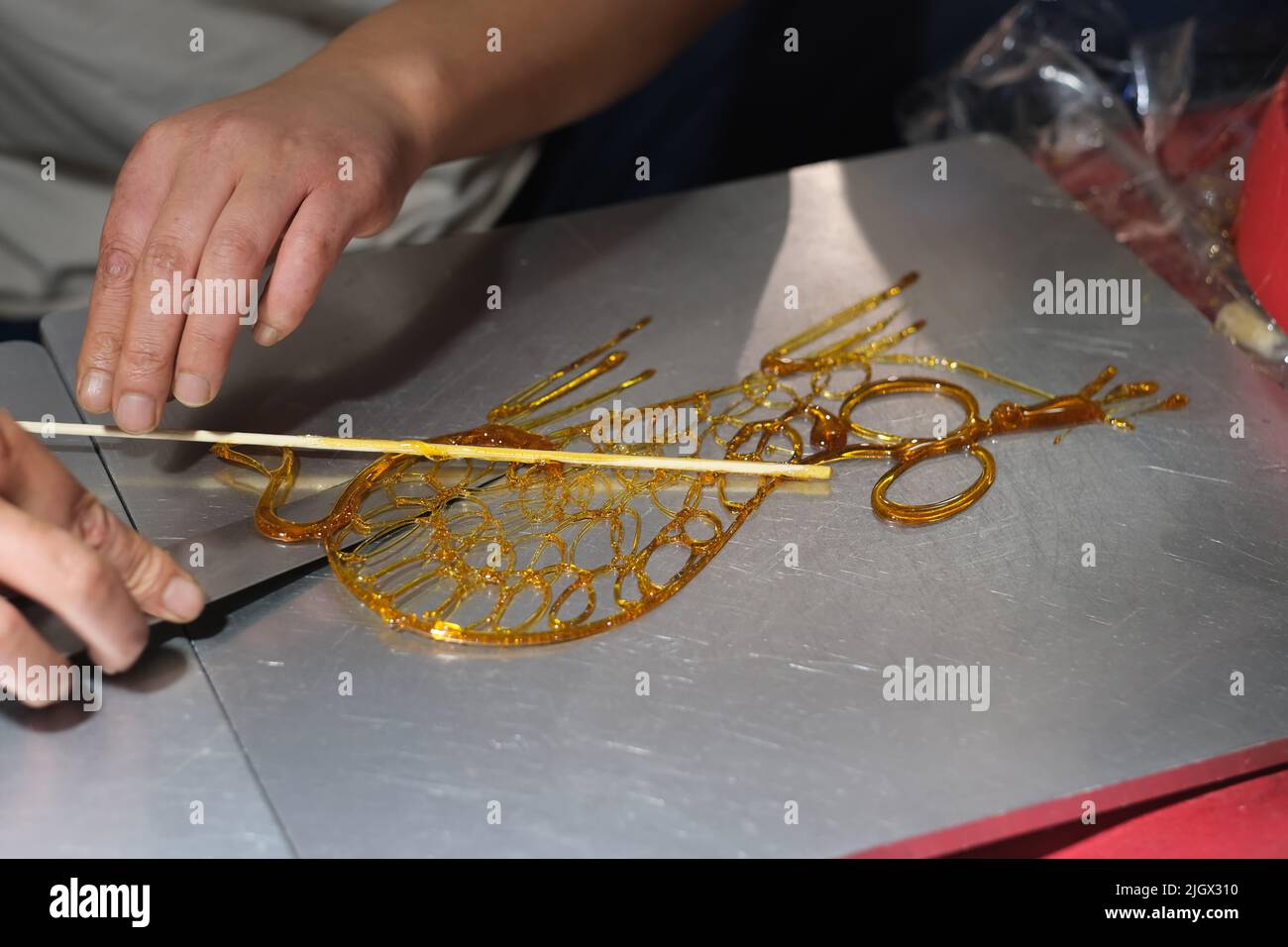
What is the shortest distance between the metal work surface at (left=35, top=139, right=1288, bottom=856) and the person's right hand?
2.4 inches

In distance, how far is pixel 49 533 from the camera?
2.17 feet

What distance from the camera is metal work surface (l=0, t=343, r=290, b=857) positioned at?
2.19ft

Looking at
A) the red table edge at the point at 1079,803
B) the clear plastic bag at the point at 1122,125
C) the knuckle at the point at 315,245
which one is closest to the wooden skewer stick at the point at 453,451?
the knuckle at the point at 315,245

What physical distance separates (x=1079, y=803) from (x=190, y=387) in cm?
59

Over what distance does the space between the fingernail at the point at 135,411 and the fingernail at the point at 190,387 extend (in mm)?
18

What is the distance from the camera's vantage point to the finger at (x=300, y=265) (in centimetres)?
82

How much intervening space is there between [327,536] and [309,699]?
0.41ft

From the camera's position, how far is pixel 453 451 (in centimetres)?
84

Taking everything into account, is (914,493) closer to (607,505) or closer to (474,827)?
(607,505)
